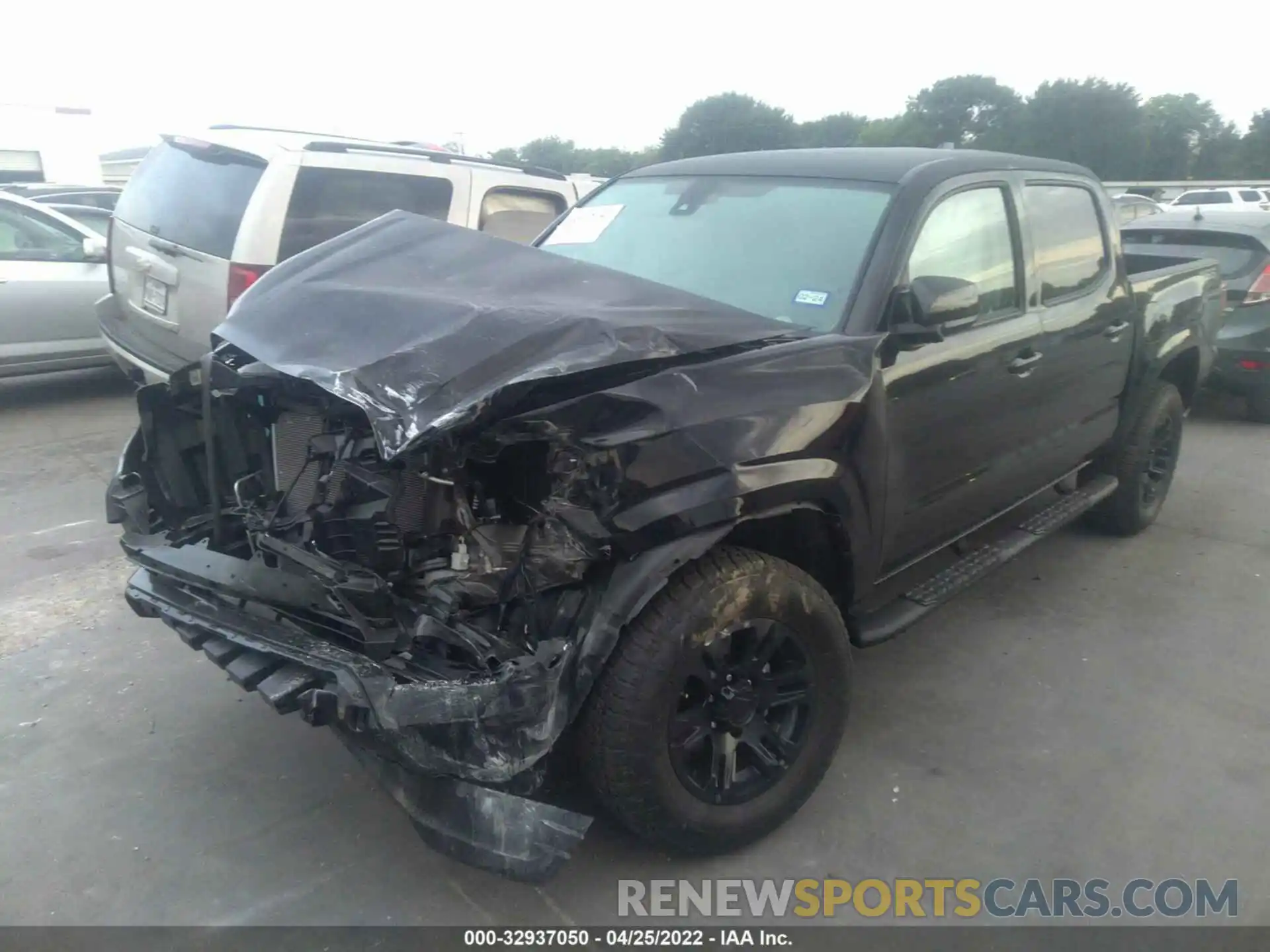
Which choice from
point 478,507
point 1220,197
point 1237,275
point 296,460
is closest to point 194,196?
point 296,460

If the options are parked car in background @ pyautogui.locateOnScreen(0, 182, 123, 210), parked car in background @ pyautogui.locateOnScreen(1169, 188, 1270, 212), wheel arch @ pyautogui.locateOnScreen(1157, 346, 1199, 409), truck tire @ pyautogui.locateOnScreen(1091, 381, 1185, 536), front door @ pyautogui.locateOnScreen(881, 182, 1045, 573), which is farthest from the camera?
parked car in background @ pyautogui.locateOnScreen(1169, 188, 1270, 212)

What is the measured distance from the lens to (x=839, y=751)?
3.38 meters

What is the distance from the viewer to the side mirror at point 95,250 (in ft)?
23.7

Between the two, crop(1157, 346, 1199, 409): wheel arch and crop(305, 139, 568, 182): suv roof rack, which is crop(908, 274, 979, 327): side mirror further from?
crop(305, 139, 568, 182): suv roof rack

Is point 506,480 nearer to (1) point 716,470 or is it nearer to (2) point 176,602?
(1) point 716,470

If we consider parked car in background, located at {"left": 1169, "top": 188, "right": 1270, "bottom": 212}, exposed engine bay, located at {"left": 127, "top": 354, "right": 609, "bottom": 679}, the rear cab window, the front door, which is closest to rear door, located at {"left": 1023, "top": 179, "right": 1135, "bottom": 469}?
the rear cab window

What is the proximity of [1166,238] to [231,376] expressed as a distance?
25.1ft

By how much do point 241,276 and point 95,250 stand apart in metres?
2.62

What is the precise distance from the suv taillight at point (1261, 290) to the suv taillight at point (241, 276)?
23.2 feet

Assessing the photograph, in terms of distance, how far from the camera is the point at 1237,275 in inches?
301

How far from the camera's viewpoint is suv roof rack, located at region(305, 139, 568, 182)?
232 inches

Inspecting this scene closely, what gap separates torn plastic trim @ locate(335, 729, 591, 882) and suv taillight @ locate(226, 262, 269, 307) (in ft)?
12.0

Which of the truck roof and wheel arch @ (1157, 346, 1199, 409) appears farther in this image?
wheel arch @ (1157, 346, 1199, 409)

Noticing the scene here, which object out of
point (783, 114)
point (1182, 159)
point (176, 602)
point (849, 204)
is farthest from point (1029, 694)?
point (1182, 159)
